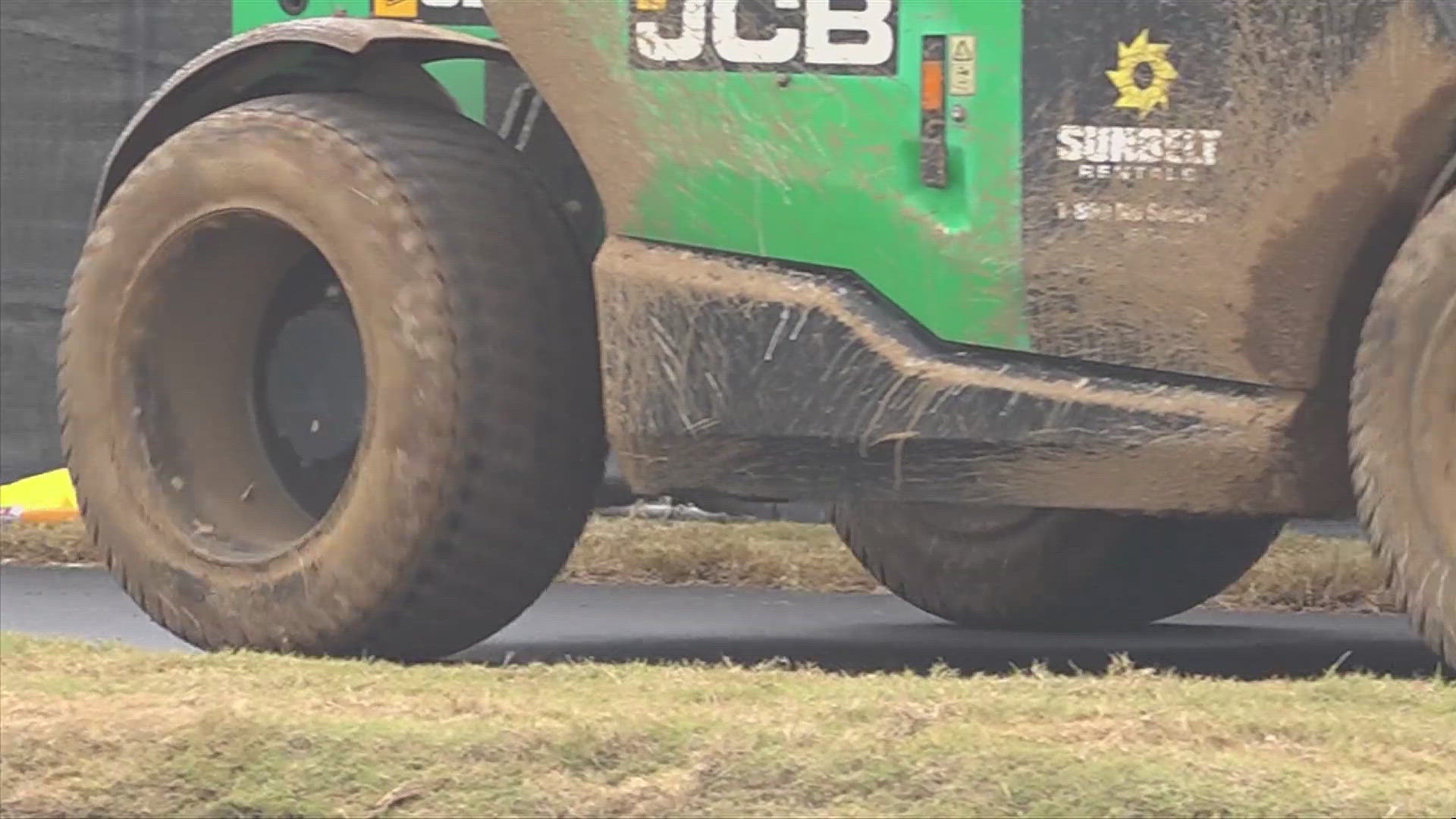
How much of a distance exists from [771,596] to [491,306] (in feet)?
8.77

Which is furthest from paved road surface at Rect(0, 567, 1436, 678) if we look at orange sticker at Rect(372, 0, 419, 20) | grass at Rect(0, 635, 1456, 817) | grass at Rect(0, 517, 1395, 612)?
grass at Rect(0, 635, 1456, 817)

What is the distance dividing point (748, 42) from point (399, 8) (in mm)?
949

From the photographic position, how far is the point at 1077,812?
385cm

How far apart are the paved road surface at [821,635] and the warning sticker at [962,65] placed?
4.27ft

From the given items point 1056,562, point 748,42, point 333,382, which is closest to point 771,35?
point 748,42

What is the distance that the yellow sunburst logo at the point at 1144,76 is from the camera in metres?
5.26

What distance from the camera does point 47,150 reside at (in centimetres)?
1062

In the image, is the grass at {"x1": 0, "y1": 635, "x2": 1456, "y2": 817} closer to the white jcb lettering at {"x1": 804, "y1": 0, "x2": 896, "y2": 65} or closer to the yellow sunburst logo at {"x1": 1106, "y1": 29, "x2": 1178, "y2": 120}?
the yellow sunburst logo at {"x1": 1106, "y1": 29, "x2": 1178, "y2": 120}

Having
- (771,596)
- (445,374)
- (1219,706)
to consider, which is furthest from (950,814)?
(771,596)

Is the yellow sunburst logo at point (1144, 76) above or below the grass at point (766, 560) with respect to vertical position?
above

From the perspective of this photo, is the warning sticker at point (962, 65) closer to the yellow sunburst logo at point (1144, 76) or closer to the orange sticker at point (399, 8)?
the yellow sunburst logo at point (1144, 76)

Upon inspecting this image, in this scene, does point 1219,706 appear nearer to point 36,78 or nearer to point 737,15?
point 737,15

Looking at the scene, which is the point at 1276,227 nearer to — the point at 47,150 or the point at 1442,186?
the point at 1442,186

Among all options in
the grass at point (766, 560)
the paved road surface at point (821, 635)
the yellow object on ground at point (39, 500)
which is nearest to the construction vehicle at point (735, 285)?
the paved road surface at point (821, 635)
